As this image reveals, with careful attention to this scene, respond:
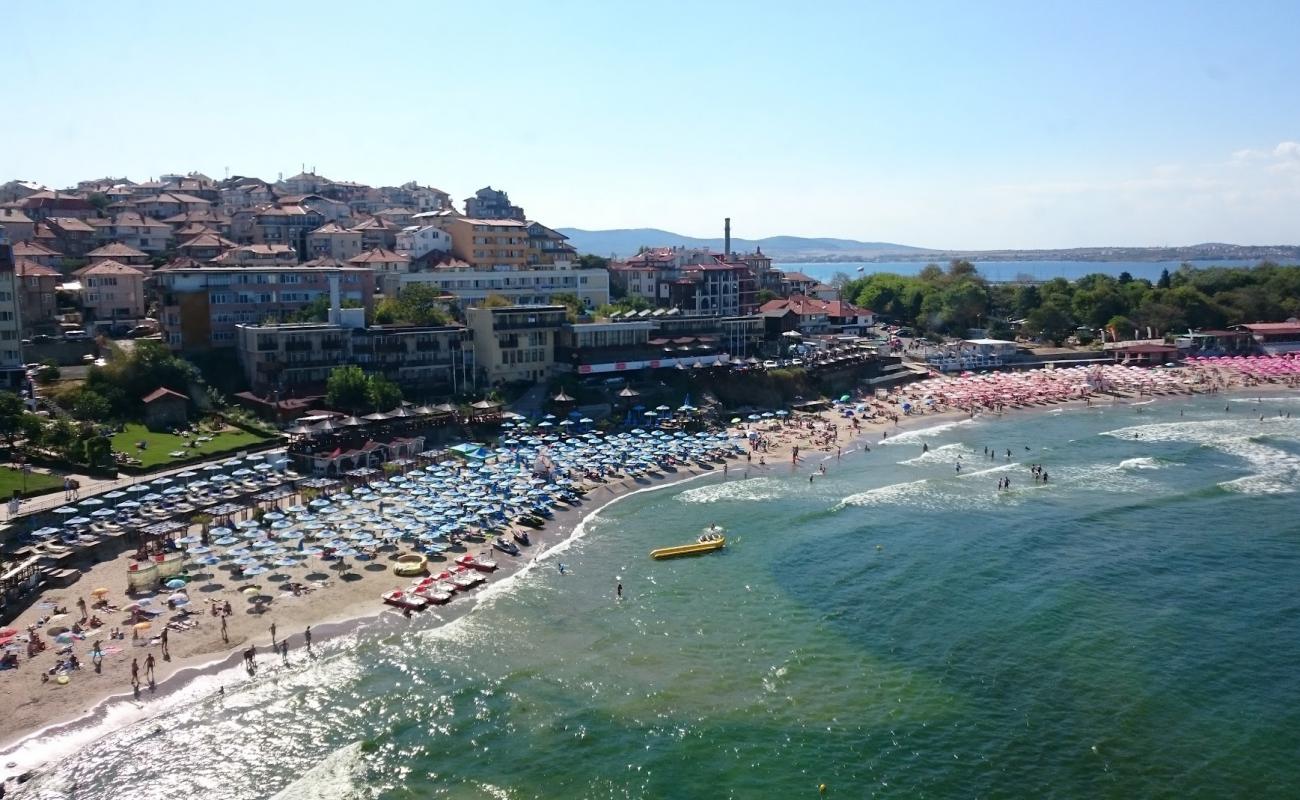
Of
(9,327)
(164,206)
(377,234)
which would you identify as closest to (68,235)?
(164,206)

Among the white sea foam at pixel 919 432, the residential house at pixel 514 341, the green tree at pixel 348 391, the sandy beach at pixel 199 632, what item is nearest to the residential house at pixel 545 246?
the residential house at pixel 514 341

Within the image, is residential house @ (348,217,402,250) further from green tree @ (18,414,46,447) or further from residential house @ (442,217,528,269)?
green tree @ (18,414,46,447)

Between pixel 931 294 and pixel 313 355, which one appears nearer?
pixel 313 355

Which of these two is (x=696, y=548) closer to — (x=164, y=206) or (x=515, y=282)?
(x=515, y=282)

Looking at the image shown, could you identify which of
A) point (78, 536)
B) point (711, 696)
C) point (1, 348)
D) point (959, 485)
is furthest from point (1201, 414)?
point (1, 348)

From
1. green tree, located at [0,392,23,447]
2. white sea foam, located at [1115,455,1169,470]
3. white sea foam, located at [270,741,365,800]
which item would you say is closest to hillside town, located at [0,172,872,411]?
green tree, located at [0,392,23,447]

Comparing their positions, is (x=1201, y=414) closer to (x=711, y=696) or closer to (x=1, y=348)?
(x=711, y=696)
